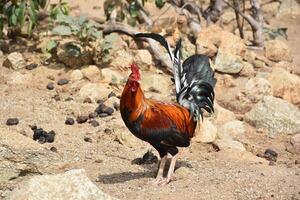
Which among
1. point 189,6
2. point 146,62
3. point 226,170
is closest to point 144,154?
point 226,170

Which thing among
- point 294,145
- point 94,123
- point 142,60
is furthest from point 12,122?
point 294,145

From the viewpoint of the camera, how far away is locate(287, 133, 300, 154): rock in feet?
27.8

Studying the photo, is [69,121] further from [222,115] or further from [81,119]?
[222,115]

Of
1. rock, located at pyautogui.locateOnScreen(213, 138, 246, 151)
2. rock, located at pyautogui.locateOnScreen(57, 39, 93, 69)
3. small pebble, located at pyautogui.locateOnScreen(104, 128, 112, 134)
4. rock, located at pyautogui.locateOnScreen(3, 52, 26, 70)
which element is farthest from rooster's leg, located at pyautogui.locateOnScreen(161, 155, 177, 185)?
rock, located at pyautogui.locateOnScreen(3, 52, 26, 70)

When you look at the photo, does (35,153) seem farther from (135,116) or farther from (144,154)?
(144,154)

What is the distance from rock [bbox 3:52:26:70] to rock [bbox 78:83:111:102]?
1307 millimetres

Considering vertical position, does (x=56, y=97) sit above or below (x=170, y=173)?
below

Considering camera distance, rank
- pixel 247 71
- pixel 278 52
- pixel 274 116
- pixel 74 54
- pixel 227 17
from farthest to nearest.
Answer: pixel 227 17
pixel 278 52
pixel 247 71
pixel 74 54
pixel 274 116

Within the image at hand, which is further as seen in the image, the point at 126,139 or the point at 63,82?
the point at 63,82

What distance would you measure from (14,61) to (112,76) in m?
1.60

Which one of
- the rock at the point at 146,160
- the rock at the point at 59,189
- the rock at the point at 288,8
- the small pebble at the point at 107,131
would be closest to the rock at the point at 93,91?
the small pebble at the point at 107,131

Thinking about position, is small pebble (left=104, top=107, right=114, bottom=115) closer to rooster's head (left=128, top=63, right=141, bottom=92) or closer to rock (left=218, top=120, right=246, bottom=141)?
rock (left=218, top=120, right=246, bottom=141)

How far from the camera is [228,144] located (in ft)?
26.5

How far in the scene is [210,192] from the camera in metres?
6.04
